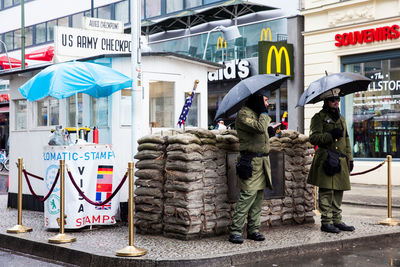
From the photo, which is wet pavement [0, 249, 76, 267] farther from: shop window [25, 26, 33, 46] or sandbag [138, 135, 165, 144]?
shop window [25, 26, 33, 46]

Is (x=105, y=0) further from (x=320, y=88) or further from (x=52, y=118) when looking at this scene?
(x=320, y=88)

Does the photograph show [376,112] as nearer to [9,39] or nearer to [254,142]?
[254,142]

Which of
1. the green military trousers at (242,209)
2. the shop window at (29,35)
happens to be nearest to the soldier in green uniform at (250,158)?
the green military trousers at (242,209)

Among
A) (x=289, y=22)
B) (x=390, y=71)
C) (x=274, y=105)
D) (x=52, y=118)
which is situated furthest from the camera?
(x=274, y=105)

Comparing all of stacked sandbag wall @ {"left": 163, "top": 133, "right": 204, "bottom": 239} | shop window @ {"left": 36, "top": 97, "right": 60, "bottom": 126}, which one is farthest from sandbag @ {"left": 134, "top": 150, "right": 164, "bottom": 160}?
shop window @ {"left": 36, "top": 97, "right": 60, "bottom": 126}

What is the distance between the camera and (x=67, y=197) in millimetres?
8258

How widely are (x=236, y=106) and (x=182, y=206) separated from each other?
4.87 feet

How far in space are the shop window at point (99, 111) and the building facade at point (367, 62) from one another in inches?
371

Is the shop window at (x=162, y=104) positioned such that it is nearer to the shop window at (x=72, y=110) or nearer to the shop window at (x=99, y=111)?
the shop window at (x=99, y=111)

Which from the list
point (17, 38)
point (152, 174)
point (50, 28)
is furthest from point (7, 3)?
point (152, 174)

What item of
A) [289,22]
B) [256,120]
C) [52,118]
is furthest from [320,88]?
[289,22]

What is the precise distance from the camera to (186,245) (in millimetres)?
7199

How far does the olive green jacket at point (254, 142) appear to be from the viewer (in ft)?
24.0

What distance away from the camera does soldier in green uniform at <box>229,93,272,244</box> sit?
7316 millimetres
